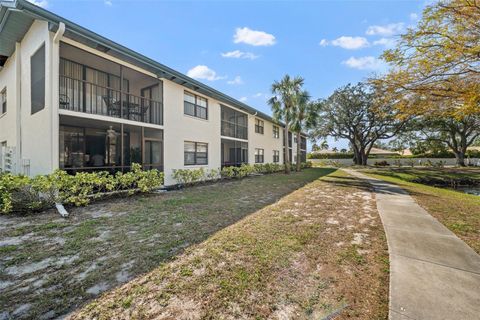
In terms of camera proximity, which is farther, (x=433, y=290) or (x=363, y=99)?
(x=363, y=99)

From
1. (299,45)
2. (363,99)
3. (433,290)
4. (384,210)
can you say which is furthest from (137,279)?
(363,99)

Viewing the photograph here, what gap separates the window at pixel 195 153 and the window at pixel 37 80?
6637 millimetres

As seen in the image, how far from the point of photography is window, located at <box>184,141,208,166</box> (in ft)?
43.8

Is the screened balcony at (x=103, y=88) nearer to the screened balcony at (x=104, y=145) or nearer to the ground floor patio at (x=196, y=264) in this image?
the screened balcony at (x=104, y=145)

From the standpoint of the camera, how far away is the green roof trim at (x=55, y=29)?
6.78m

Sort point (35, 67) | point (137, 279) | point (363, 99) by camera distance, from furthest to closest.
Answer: point (363, 99), point (35, 67), point (137, 279)

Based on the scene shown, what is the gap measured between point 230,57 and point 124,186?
50.0ft

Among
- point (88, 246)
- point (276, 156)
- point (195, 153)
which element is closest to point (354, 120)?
point (276, 156)

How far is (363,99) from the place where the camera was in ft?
115

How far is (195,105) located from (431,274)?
1322 cm

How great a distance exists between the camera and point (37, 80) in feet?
27.9

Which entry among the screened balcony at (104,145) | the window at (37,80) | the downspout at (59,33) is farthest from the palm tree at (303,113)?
the window at (37,80)

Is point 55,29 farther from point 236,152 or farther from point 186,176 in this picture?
point 236,152

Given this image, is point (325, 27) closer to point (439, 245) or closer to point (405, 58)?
point (405, 58)
